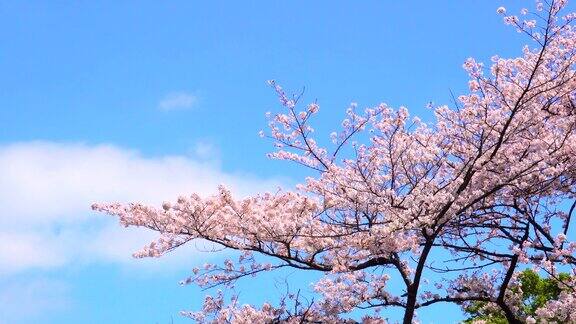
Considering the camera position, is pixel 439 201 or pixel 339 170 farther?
pixel 339 170

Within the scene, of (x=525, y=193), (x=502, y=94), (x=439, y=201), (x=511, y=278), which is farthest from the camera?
(x=511, y=278)

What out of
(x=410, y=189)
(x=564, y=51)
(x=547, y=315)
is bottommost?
(x=547, y=315)

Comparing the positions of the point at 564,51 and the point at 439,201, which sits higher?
the point at 564,51

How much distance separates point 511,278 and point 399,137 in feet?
11.2

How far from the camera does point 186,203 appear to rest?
35.5 ft

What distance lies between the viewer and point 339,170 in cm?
1138

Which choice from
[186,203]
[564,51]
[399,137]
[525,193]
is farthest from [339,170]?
[564,51]

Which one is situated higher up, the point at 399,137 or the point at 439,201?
the point at 399,137

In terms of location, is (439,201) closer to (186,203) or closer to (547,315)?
(547,315)

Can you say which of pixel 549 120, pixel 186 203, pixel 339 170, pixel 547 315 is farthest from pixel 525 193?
pixel 186 203

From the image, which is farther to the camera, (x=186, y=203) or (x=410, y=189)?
(x=410, y=189)

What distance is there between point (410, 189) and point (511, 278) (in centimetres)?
281

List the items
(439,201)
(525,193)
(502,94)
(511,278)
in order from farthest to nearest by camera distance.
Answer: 1. (511,278)
2. (525,193)
3. (502,94)
4. (439,201)

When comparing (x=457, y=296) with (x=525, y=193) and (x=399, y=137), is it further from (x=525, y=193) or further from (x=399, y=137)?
(x=399, y=137)
